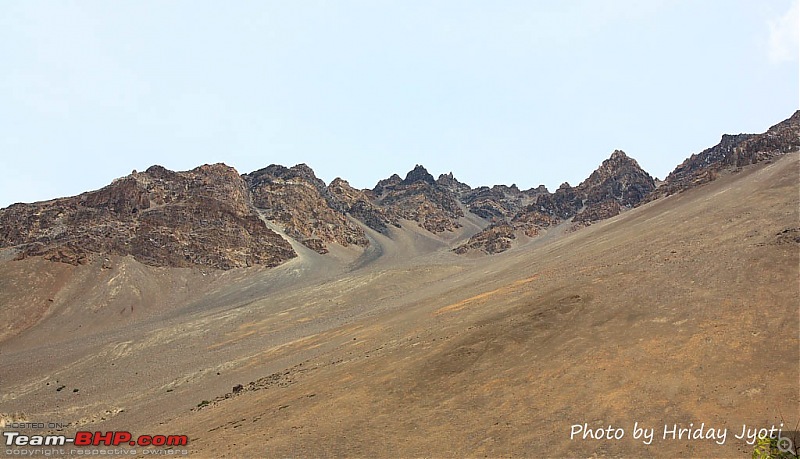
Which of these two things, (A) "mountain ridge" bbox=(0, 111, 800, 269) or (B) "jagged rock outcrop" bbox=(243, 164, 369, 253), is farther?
(B) "jagged rock outcrop" bbox=(243, 164, 369, 253)

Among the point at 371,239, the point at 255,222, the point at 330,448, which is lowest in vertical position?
the point at 330,448

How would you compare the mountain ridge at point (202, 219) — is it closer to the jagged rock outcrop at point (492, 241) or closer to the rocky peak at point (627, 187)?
the jagged rock outcrop at point (492, 241)

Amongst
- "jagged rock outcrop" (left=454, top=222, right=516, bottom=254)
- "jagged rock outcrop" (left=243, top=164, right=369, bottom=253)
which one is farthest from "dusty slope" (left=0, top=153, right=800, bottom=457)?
"jagged rock outcrop" (left=454, top=222, right=516, bottom=254)

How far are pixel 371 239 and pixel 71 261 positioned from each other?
10516 cm

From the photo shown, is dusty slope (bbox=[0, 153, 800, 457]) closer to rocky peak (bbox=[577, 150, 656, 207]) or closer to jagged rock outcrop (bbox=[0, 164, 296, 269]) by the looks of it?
jagged rock outcrop (bbox=[0, 164, 296, 269])

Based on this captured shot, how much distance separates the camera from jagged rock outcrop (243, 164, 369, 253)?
6260 inches

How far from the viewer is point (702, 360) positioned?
760 inches

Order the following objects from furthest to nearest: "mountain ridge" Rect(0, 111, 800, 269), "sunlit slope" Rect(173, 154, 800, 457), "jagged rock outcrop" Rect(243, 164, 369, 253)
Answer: "jagged rock outcrop" Rect(243, 164, 369, 253) → "mountain ridge" Rect(0, 111, 800, 269) → "sunlit slope" Rect(173, 154, 800, 457)

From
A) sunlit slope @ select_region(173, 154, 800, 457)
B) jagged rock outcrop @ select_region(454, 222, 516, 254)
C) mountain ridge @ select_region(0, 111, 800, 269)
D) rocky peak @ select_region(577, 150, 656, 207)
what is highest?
mountain ridge @ select_region(0, 111, 800, 269)

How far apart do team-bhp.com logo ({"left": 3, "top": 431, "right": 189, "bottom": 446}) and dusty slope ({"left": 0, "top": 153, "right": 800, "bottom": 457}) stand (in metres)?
1.30

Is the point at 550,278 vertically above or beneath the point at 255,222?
beneath

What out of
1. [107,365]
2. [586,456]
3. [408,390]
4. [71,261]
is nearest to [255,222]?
[71,261]

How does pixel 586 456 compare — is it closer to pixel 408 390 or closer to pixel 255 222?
pixel 408 390

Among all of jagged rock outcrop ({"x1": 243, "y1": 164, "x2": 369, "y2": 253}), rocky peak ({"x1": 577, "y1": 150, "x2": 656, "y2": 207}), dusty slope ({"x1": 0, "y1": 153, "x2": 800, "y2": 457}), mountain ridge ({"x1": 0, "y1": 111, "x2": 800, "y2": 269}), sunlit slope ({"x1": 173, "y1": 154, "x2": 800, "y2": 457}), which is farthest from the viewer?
rocky peak ({"x1": 577, "y1": 150, "x2": 656, "y2": 207})
